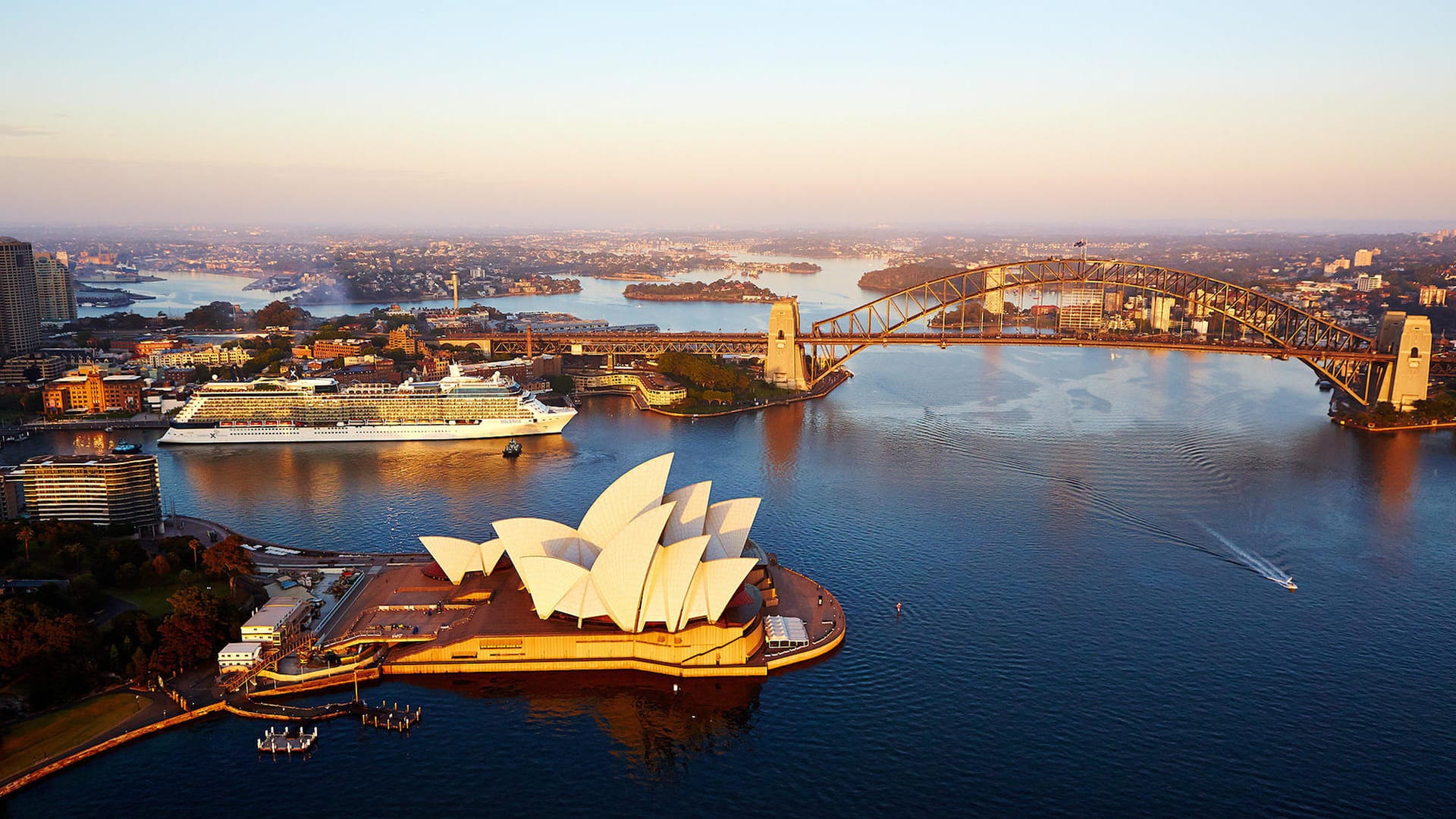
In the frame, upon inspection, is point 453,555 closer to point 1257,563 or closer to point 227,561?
point 227,561

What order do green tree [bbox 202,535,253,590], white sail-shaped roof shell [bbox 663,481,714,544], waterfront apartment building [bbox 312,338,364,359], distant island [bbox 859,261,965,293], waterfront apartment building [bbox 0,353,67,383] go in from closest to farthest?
1. white sail-shaped roof shell [bbox 663,481,714,544]
2. green tree [bbox 202,535,253,590]
3. waterfront apartment building [bbox 0,353,67,383]
4. waterfront apartment building [bbox 312,338,364,359]
5. distant island [bbox 859,261,965,293]

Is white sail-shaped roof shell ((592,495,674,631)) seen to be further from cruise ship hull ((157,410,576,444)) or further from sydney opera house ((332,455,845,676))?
cruise ship hull ((157,410,576,444))

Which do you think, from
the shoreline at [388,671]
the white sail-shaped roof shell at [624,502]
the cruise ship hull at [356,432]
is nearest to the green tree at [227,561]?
the shoreline at [388,671]

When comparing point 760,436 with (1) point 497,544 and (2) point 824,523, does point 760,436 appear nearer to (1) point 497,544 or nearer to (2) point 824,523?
(2) point 824,523

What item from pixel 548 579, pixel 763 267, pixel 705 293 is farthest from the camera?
pixel 763 267

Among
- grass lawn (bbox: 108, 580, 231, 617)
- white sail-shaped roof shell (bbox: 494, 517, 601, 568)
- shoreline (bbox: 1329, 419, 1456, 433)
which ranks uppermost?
white sail-shaped roof shell (bbox: 494, 517, 601, 568)

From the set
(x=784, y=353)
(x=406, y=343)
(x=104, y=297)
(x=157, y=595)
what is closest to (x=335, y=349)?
(x=406, y=343)

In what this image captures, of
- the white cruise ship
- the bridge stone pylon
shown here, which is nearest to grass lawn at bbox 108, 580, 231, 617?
the white cruise ship
